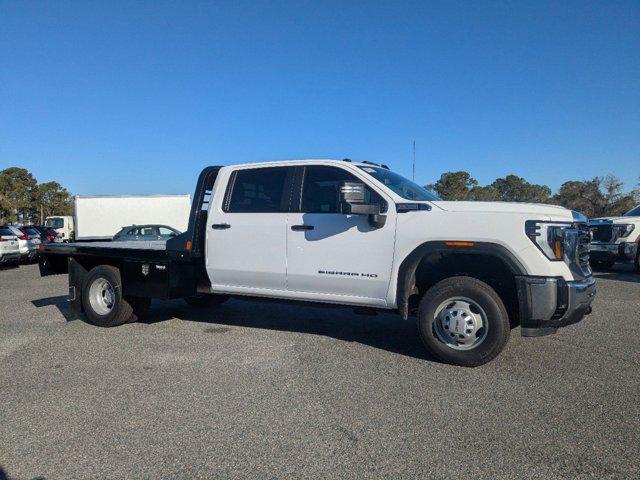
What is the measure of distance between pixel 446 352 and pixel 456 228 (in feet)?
3.87

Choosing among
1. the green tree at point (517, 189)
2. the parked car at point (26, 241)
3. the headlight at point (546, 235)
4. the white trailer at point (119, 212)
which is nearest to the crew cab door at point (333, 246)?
the headlight at point (546, 235)

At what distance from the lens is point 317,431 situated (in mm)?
3277

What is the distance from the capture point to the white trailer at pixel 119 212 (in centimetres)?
2361

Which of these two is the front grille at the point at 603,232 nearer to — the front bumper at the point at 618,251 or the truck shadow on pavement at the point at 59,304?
the front bumper at the point at 618,251

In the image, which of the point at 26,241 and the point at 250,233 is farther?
the point at 26,241

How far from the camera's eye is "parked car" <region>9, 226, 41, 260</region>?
16.8m

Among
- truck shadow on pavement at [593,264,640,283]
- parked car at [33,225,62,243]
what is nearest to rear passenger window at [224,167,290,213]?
truck shadow on pavement at [593,264,640,283]

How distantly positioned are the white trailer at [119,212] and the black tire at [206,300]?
1713 cm

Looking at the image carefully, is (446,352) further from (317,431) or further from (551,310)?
(317,431)

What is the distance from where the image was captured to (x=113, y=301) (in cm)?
654

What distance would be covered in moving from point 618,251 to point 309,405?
1133cm

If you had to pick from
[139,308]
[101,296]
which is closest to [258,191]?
[139,308]

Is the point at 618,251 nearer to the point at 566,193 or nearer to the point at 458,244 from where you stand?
the point at 458,244

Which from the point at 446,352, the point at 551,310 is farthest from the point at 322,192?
the point at 551,310
